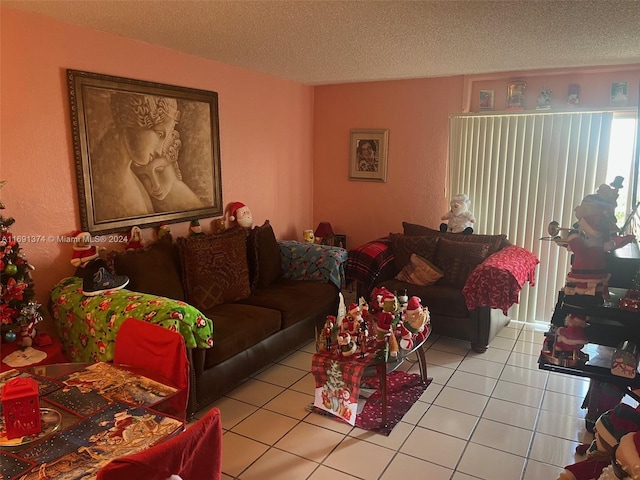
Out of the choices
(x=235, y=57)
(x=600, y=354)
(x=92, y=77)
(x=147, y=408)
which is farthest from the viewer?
(x=235, y=57)

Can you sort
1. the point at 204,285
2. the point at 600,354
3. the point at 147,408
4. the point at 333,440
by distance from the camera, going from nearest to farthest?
the point at 147,408, the point at 600,354, the point at 333,440, the point at 204,285

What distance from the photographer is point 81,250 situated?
303 centimetres

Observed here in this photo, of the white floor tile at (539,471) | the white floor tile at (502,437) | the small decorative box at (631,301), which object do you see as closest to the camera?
the small decorative box at (631,301)

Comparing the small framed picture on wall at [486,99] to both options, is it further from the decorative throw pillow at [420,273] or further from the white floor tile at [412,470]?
the white floor tile at [412,470]

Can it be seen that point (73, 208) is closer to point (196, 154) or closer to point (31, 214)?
point (31, 214)

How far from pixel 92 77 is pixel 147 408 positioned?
2306 mm

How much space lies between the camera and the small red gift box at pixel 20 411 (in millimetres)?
1439

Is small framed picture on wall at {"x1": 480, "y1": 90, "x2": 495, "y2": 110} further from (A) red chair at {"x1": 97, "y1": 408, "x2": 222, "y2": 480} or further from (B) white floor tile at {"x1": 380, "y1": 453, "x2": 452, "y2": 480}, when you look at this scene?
(A) red chair at {"x1": 97, "y1": 408, "x2": 222, "y2": 480}

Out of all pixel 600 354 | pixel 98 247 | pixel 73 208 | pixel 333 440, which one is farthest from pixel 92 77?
pixel 600 354

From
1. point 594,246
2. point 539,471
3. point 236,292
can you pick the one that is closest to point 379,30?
point 594,246

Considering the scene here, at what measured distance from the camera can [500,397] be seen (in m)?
3.12

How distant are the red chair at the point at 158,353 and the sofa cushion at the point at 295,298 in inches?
60.2

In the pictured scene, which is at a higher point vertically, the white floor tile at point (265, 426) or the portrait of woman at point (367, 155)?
the portrait of woman at point (367, 155)

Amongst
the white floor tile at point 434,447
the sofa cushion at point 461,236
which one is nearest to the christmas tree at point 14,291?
the white floor tile at point 434,447
